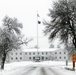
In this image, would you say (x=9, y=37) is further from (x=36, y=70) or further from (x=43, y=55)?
(x=43, y=55)

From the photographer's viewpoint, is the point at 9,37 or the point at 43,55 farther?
the point at 43,55

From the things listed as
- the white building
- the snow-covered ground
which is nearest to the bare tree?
the snow-covered ground

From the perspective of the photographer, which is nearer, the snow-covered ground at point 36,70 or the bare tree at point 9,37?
the snow-covered ground at point 36,70

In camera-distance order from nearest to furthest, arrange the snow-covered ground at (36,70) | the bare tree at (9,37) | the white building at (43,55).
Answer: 1. the snow-covered ground at (36,70)
2. the bare tree at (9,37)
3. the white building at (43,55)

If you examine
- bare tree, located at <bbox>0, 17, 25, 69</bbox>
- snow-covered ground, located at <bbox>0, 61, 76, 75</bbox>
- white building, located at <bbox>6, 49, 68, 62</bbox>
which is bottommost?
white building, located at <bbox>6, 49, 68, 62</bbox>

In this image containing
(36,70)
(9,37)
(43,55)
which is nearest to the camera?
(36,70)

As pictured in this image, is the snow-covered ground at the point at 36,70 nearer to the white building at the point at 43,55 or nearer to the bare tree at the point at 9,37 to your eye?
the bare tree at the point at 9,37

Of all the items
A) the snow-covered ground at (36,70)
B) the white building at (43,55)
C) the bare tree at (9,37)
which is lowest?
the white building at (43,55)

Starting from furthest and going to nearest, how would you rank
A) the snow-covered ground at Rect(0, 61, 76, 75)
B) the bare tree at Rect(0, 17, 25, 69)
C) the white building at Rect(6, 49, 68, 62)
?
the white building at Rect(6, 49, 68, 62)
the bare tree at Rect(0, 17, 25, 69)
the snow-covered ground at Rect(0, 61, 76, 75)

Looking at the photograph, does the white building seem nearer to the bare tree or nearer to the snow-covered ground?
the snow-covered ground

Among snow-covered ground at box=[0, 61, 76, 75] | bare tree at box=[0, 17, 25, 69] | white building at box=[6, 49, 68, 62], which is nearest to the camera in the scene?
snow-covered ground at box=[0, 61, 76, 75]

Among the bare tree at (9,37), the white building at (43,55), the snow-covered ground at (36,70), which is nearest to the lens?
the snow-covered ground at (36,70)

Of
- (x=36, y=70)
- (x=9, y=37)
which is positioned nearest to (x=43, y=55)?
(x=9, y=37)

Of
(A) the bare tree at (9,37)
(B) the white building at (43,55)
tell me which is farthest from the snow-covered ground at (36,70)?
(B) the white building at (43,55)
